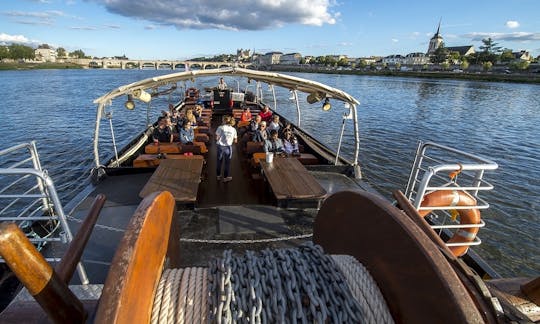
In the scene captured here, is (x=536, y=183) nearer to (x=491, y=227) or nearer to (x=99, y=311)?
(x=491, y=227)

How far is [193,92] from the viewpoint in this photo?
2620 cm

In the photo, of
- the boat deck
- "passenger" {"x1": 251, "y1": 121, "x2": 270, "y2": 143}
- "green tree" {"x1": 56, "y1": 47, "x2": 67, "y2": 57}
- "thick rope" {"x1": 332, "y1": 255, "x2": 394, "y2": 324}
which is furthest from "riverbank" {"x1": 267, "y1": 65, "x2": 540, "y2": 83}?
"green tree" {"x1": 56, "y1": 47, "x2": 67, "y2": 57}

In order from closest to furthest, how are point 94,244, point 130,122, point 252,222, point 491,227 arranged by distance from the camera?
point 94,244
point 252,222
point 491,227
point 130,122

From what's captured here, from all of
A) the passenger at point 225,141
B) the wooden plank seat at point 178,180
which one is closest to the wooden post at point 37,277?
the wooden plank seat at point 178,180

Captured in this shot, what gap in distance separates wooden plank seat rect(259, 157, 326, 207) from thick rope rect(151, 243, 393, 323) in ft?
12.2

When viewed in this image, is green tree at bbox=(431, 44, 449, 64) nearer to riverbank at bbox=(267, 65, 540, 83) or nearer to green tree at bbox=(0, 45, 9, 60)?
riverbank at bbox=(267, 65, 540, 83)

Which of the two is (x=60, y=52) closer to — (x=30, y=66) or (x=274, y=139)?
(x=30, y=66)

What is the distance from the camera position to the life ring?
3.99 metres

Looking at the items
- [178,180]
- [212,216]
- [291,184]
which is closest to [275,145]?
[291,184]

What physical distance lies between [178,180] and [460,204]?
15.6 feet

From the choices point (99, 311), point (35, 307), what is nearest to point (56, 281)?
point (99, 311)

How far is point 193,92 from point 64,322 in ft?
87.7

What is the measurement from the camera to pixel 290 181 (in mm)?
5949

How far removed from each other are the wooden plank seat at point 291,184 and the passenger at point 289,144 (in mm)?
1308
